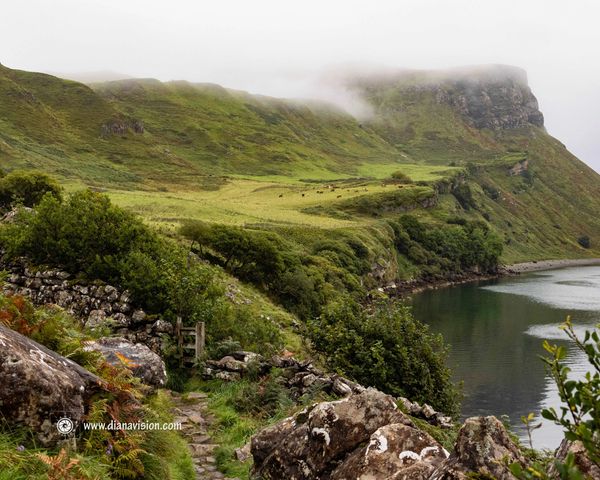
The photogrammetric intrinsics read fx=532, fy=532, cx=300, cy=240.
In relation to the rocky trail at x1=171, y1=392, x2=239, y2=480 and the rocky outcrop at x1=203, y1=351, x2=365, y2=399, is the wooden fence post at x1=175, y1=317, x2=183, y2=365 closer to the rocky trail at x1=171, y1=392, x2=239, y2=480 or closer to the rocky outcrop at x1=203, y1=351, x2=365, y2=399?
the rocky outcrop at x1=203, y1=351, x2=365, y2=399

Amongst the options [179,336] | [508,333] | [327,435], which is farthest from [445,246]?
[327,435]

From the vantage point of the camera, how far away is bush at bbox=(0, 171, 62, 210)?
54.5m

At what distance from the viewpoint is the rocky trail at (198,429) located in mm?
12141

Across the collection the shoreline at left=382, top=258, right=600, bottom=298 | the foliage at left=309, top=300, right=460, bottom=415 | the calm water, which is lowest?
the shoreline at left=382, top=258, right=600, bottom=298

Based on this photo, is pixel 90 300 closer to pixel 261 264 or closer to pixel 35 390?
pixel 35 390

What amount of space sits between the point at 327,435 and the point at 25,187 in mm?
57059

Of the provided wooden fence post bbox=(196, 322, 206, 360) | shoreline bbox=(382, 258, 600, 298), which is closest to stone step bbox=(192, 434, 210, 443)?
wooden fence post bbox=(196, 322, 206, 360)

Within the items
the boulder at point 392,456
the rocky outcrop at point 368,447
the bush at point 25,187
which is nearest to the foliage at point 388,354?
the rocky outcrop at point 368,447

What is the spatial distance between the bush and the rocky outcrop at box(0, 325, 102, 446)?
48.2 meters

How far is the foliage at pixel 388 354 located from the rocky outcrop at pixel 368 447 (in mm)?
12705

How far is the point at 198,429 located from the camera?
14.8 meters

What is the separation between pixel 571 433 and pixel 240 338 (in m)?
20.7

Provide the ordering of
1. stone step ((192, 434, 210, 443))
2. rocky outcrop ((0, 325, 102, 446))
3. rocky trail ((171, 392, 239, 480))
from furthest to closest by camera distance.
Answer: stone step ((192, 434, 210, 443)) < rocky trail ((171, 392, 239, 480)) < rocky outcrop ((0, 325, 102, 446))

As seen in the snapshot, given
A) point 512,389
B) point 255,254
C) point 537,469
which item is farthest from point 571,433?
point 255,254
